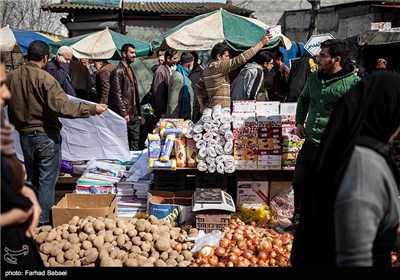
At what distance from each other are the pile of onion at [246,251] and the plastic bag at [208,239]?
7 centimetres

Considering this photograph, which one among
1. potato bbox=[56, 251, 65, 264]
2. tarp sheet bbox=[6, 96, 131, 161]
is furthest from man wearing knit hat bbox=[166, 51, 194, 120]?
potato bbox=[56, 251, 65, 264]

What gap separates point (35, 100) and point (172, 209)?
74.3 inches

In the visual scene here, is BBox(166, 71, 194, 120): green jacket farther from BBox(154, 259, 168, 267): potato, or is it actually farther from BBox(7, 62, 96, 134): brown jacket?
BBox(154, 259, 168, 267): potato

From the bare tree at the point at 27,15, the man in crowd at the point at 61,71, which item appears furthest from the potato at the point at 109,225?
the bare tree at the point at 27,15

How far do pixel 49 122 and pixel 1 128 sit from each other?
3.06 meters

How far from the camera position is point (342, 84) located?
4.60 meters

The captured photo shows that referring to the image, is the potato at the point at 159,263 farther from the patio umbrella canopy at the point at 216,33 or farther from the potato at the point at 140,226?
the patio umbrella canopy at the point at 216,33

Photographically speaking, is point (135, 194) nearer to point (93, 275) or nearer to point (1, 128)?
point (93, 275)

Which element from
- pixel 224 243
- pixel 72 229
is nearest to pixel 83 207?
pixel 72 229

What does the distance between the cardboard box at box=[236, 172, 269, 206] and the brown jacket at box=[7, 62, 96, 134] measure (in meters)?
2.10

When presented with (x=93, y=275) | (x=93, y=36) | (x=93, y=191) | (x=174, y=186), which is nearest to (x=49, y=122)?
(x=93, y=191)

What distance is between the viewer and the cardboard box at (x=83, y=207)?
5.02 meters

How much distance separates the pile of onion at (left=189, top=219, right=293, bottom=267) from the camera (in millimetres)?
4340

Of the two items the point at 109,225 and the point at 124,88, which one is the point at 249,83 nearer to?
the point at 124,88
